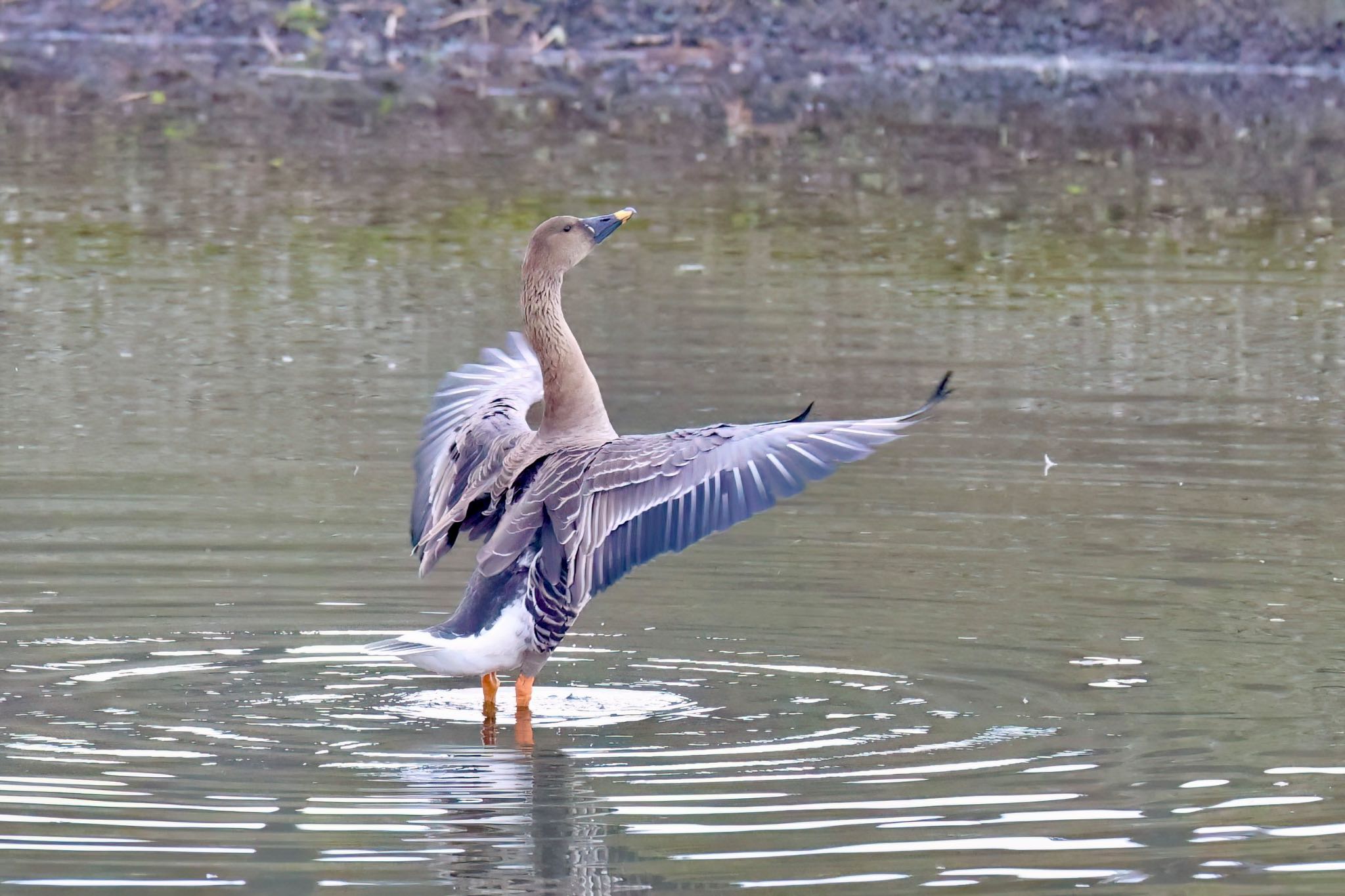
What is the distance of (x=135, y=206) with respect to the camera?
22234mm

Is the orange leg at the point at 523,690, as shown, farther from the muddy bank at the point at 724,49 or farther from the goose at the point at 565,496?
the muddy bank at the point at 724,49

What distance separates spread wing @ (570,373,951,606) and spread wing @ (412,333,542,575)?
0.59m

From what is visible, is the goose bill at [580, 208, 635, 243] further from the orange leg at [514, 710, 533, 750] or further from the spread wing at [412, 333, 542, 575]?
the orange leg at [514, 710, 533, 750]

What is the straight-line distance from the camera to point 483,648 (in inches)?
321

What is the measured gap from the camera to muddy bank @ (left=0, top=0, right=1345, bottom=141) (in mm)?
36438

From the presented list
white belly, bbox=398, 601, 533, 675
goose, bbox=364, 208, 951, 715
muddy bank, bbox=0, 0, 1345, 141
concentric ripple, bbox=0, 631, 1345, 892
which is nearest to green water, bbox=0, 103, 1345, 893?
concentric ripple, bbox=0, 631, 1345, 892

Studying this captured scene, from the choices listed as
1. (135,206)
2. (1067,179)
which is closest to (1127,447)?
(135,206)

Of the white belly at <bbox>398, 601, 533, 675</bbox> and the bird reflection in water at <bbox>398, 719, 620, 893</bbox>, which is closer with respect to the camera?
the bird reflection in water at <bbox>398, 719, 620, 893</bbox>

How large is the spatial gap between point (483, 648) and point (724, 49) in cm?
3308

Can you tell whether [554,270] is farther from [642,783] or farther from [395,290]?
[395,290]

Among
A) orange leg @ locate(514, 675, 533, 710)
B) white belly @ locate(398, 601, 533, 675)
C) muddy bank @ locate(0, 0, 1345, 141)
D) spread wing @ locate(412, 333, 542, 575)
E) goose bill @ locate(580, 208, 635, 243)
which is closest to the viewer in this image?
white belly @ locate(398, 601, 533, 675)

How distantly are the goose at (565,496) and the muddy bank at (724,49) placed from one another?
2650 cm

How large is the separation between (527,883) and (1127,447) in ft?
24.7

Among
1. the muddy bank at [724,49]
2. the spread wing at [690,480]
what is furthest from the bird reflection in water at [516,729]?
the muddy bank at [724,49]
